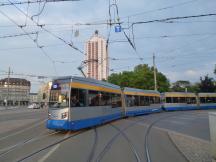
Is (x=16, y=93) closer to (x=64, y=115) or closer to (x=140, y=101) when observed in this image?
(x=140, y=101)

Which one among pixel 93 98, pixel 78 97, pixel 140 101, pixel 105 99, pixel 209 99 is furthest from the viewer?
pixel 209 99

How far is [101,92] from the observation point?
1447 cm

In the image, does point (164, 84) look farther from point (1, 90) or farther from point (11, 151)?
point (1, 90)

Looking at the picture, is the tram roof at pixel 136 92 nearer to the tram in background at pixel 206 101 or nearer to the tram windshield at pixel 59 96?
the tram windshield at pixel 59 96

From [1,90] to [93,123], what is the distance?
341ft

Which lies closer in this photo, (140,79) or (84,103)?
(84,103)

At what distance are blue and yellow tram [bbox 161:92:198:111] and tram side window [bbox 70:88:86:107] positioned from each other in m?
23.3

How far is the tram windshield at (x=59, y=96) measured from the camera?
10.9 m

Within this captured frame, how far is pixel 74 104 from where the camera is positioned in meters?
11.2

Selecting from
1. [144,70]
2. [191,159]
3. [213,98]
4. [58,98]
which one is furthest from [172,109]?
[191,159]

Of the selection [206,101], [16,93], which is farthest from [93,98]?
[16,93]

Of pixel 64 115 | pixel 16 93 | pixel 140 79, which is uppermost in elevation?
pixel 140 79

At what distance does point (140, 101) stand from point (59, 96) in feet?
47.6

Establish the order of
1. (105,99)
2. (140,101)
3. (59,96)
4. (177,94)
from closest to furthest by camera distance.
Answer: (59,96) → (105,99) → (140,101) → (177,94)
